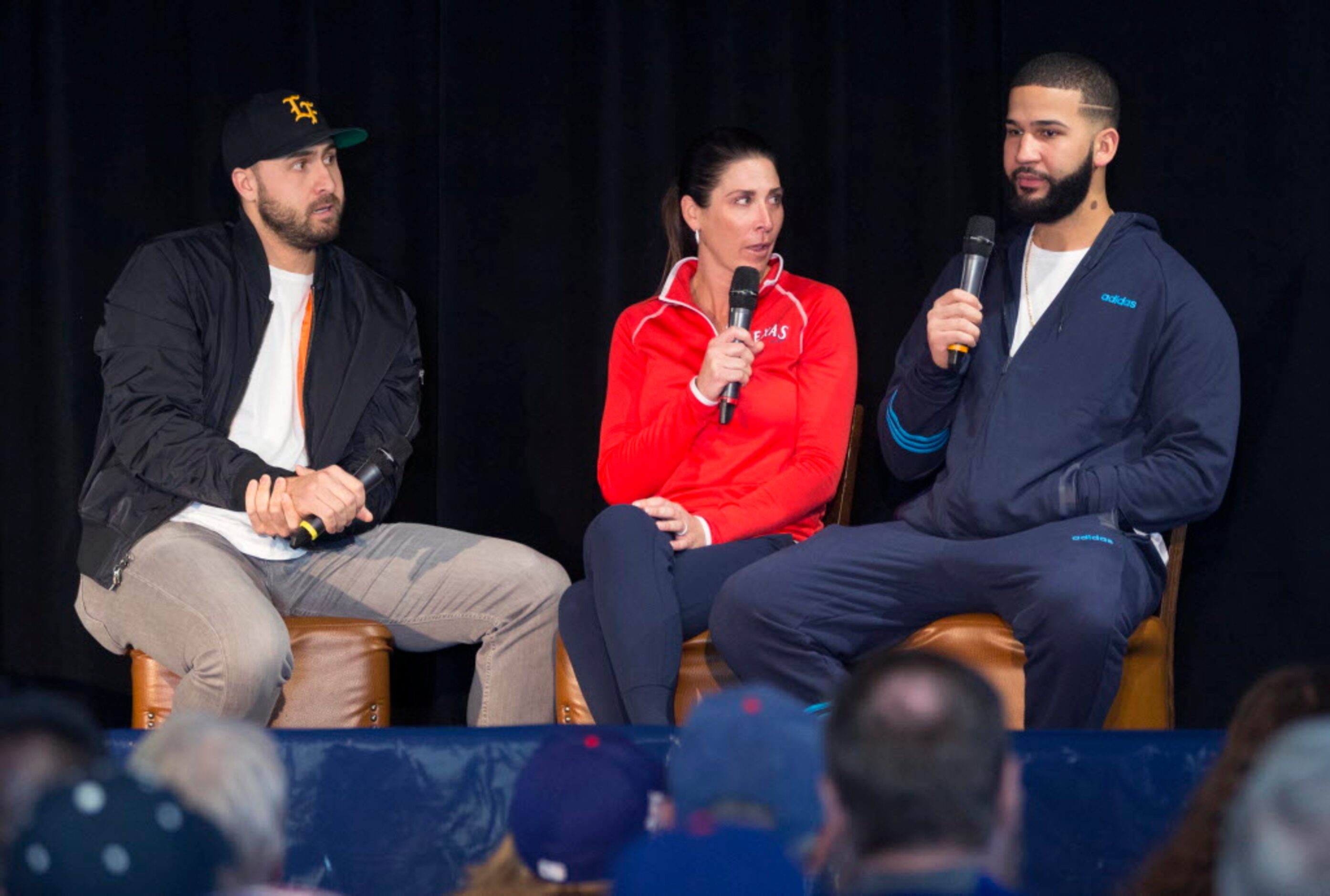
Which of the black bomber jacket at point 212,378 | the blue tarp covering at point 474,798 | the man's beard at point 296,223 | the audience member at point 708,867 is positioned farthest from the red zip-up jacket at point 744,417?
the audience member at point 708,867

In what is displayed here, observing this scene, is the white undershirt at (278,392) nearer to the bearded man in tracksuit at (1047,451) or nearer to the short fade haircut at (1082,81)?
the bearded man in tracksuit at (1047,451)

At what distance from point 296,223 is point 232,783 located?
7.01 feet

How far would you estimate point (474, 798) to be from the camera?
204cm

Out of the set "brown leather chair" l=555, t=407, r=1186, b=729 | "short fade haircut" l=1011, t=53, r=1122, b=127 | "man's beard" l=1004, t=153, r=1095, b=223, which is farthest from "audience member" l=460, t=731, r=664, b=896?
"short fade haircut" l=1011, t=53, r=1122, b=127

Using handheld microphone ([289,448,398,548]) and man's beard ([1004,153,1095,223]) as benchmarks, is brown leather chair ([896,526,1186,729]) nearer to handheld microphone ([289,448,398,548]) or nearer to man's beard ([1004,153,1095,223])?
man's beard ([1004,153,1095,223])

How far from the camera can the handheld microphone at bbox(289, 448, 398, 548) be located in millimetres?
2811

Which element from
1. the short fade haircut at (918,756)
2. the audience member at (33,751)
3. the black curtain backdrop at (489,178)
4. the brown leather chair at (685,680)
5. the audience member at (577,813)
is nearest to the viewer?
the short fade haircut at (918,756)

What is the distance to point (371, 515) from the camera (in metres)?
2.99

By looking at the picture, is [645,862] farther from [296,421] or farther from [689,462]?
[296,421]

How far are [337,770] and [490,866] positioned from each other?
0.60 metres

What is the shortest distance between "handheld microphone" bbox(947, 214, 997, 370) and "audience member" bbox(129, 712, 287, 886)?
5.65 ft

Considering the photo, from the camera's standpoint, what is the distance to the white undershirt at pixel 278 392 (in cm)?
309

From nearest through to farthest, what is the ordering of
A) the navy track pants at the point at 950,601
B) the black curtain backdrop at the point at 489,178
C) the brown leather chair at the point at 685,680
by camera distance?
the navy track pants at the point at 950,601
the brown leather chair at the point at 685,680
the black curtain backdrop at the point at 489,178

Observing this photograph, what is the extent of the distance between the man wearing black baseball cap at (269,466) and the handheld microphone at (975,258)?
0.95 metres
